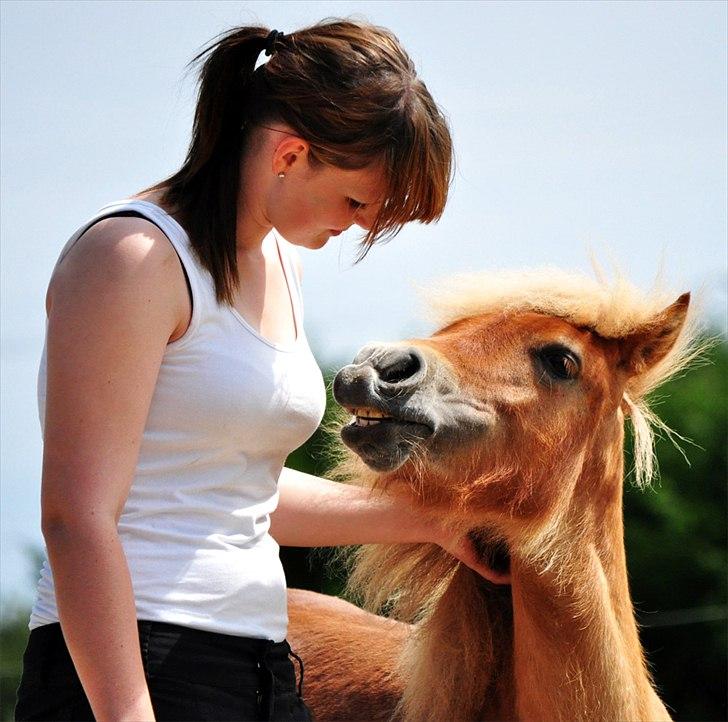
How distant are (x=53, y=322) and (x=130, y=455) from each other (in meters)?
0.23

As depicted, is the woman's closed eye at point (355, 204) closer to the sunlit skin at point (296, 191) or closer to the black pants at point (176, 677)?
the sunlit skin at point (296, 191)

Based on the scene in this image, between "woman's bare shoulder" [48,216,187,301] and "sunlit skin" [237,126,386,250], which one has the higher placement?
"sunlit skin" [237,126,386,250]

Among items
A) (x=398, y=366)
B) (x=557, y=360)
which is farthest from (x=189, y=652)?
(x=557, y=360)

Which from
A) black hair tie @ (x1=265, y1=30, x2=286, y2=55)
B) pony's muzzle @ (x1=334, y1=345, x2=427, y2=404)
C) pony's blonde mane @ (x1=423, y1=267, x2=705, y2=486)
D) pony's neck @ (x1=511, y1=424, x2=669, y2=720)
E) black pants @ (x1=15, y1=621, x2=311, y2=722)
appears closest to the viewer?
black pants @ (x1=15, y1=621, x2=311, y2=722)

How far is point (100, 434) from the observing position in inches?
58.1

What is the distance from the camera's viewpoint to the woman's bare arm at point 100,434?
1.44 meters

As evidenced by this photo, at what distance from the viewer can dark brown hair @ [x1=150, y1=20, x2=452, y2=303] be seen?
1.74 meters

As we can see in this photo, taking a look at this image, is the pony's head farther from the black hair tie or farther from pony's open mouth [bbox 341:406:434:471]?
the black hair tie

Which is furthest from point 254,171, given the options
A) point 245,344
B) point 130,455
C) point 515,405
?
point 515,405

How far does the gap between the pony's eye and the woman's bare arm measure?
101cm

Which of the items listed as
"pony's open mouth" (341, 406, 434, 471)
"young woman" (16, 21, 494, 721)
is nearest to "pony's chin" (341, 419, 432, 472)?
"pony's open mouth" (341, 406, 434, 471)

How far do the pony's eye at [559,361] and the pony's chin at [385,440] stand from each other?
0.38m

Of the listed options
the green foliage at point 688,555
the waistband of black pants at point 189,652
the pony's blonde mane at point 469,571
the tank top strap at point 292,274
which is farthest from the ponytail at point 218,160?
the green foliage at point 688,555

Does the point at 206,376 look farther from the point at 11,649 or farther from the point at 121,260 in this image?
the point at 11,649
